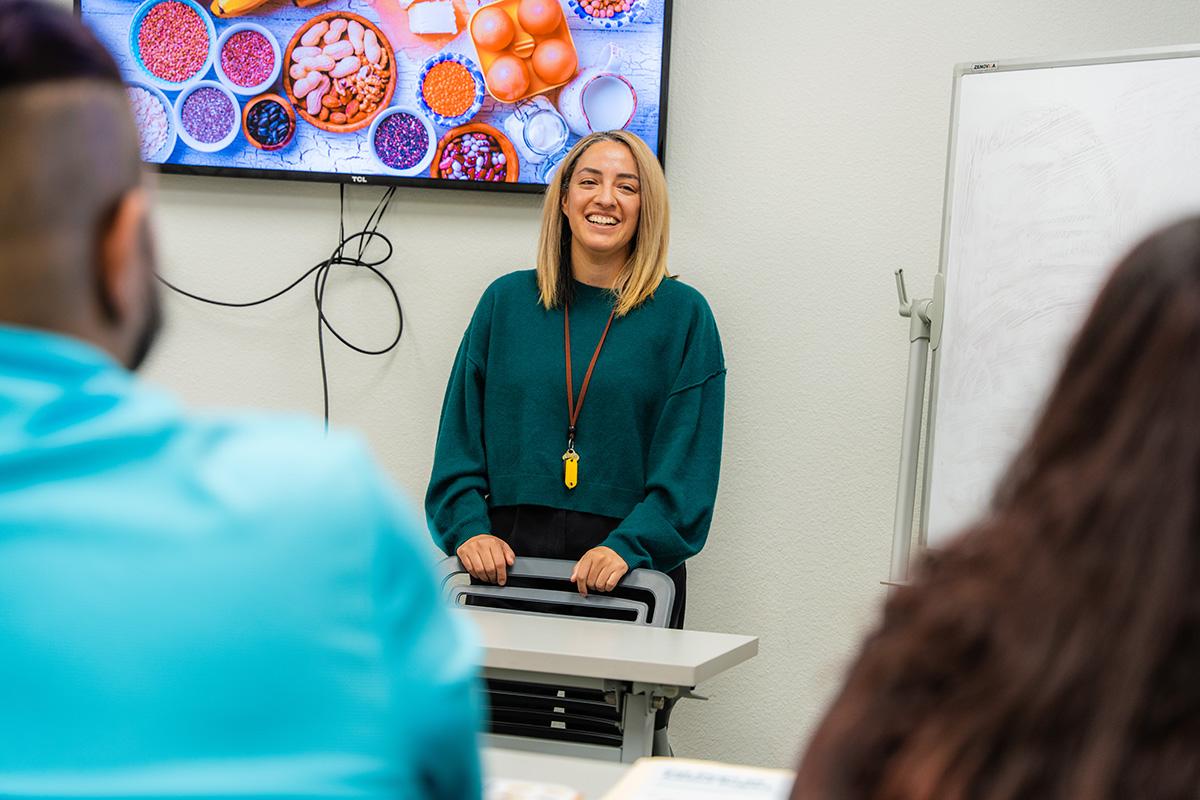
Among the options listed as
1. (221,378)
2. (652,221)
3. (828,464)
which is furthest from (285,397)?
(828,464)

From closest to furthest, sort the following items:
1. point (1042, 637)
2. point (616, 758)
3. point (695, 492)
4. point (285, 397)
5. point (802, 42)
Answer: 1. point (1042, 637)
2. point (616, 758)
3. point (695, 492)
4. point (802, 42)
5. point (285, 397)

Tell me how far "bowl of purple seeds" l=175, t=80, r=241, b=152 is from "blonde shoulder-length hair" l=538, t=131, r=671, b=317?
1.03 m

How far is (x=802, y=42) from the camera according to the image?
3162 mm

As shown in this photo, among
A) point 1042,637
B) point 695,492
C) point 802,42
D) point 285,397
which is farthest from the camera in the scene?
point 285,397

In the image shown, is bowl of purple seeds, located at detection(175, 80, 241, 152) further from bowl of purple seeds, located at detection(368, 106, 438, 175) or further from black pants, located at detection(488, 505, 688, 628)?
black pants, located at detection(488, 505, 688, 628)

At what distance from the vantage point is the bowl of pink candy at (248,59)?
3.29 meters

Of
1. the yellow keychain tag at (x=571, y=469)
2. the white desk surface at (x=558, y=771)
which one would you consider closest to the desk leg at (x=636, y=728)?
the white desk surface at (x=558, y=771)

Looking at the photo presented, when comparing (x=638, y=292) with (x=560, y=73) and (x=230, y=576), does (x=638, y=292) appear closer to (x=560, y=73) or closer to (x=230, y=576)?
(x=560, y=73)

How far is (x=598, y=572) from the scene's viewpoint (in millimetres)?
2381

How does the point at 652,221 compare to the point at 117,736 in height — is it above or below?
above

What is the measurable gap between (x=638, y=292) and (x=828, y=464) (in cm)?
79

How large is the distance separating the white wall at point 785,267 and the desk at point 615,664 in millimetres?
1156

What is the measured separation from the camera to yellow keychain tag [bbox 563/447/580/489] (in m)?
2.66

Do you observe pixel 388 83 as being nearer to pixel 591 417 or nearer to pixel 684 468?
pixel 591 417
